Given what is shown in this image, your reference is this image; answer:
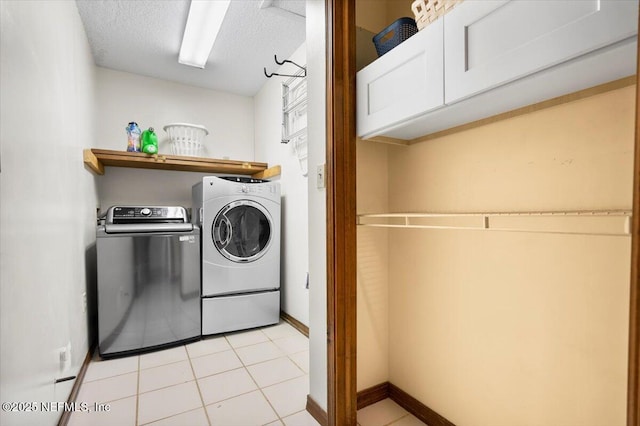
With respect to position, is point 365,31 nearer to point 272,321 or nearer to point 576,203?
point 576,203

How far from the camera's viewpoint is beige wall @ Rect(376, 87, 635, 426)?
88cm

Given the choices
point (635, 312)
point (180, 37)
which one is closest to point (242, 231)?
point (180, 37)

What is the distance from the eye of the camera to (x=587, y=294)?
0.92 metres

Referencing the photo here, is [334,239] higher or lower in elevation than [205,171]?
lower

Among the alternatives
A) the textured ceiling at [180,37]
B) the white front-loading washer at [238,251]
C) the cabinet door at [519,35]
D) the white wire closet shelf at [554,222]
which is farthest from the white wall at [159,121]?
the cabinet door at [519,35]

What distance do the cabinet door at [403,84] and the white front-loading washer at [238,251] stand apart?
1512 mm

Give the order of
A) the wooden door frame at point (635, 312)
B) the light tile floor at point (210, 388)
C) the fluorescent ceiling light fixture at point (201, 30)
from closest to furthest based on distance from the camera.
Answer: the wooden door frame at point (635, 312), the light tile floor at point (210, 388), the fluorescent ceiling light fixture at point (201, 30)

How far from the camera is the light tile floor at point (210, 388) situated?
57.4 inches

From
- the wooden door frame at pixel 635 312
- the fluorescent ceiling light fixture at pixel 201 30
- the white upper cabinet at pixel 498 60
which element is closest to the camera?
the wooden door frame at pixel 635 312

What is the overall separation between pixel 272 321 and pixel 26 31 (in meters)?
2.35

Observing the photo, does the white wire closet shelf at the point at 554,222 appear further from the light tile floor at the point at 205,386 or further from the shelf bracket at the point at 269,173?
the shelf bracket at the point at 269,173

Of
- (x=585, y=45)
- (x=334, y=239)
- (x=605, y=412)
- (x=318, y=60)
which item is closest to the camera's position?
(x=585, y=45)

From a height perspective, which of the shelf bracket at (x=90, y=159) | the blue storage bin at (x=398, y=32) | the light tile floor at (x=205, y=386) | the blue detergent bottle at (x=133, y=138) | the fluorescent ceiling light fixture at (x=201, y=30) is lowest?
the light tile floor at (x=205, y=386)

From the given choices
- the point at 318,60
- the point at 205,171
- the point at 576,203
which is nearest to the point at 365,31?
the point at 318,60
